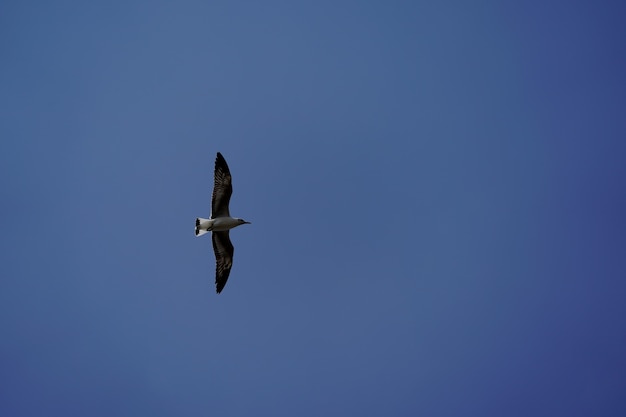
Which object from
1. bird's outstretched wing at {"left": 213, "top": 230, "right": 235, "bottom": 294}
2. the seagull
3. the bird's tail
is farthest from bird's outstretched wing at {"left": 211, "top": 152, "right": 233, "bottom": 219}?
bird's outstretched wing at {"left": 213, "top": 230, "right": 235, "bottom": 294}

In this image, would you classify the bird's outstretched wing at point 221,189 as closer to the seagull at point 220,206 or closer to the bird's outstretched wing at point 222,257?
the seagull at point 220,206

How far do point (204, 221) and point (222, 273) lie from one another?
8.11ft

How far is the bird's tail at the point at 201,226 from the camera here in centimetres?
1928

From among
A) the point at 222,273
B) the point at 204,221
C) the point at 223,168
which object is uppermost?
the point at 223,168

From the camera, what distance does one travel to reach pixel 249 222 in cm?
2027

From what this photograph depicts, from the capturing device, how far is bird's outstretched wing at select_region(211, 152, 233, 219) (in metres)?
19.4

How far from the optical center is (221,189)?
1944 cm

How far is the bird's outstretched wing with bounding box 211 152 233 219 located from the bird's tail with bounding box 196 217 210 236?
36 centimetres

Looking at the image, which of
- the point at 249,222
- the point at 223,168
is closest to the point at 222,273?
the point at 249,222

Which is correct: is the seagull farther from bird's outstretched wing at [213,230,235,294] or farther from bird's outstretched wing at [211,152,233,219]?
bird's outstretched wing at [213,230,235,294]

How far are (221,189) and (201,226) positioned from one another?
1498 millimetres

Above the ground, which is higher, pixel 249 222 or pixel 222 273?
pixel 249 222

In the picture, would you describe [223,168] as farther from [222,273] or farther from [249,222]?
[222,273]

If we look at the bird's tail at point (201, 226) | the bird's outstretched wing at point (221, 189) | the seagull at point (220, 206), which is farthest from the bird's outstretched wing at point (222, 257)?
the bird's outstretched wing at point (221, 189)
